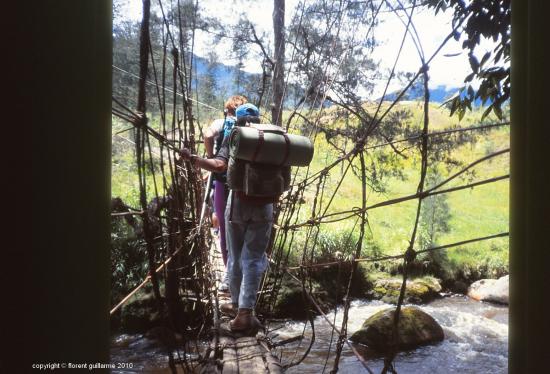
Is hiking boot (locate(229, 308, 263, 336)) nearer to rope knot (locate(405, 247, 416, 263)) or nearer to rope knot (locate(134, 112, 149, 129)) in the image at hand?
rope knot (locate(405, 247, 416, 263))

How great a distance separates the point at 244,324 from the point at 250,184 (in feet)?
1.64

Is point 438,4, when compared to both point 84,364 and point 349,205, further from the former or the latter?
point 349,205

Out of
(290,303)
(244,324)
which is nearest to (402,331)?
(290,303)

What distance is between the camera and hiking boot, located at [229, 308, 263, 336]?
1672 mm

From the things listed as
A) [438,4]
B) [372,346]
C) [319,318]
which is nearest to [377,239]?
[319,318]

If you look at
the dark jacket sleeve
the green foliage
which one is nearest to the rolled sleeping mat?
the dark jacket sleeve

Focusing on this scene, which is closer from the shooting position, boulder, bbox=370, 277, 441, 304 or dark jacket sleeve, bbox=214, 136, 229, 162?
dark jacket sleeve, bbox=214, 136, 229, 162

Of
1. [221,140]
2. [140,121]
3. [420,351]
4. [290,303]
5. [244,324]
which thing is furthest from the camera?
[290,303]

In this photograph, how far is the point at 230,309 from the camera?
6.27ft

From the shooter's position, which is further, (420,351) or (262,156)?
(420,351)

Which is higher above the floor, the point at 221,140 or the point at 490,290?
the point at 221,140

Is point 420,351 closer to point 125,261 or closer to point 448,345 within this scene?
point 448,345

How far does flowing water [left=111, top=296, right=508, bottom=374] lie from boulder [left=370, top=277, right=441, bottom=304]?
0.41m

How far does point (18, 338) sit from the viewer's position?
0.94 ft
